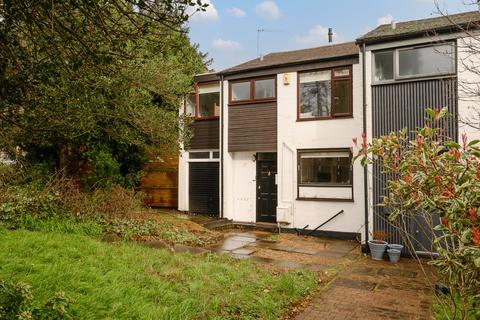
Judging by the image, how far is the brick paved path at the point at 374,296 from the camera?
16.5 ft

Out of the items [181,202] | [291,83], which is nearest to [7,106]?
[291,83]

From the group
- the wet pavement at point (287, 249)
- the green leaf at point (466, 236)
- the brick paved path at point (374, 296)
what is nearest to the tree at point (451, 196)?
the green leaf at point (466, 236)

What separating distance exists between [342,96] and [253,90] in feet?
10.1

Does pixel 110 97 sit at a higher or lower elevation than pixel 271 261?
higher

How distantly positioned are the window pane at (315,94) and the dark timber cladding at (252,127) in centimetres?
102

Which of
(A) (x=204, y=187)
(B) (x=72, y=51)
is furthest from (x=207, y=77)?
(B) (x=72, y=51)

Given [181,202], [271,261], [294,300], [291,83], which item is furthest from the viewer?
[181,202]

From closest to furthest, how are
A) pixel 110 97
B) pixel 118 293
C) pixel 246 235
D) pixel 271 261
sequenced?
pixel 118 293
pixel 110 97
pixel 271 261
pixel 246 235

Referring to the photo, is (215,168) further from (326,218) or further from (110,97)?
(110,97)

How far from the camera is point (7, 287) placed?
3.21 m

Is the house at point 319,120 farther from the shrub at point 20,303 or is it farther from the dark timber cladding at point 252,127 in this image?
the shrub at point 20,303

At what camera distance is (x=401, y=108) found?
357 inches

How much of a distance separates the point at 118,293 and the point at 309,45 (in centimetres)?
1312

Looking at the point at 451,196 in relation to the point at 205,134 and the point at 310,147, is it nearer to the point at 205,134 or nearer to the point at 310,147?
the point at 310,147
